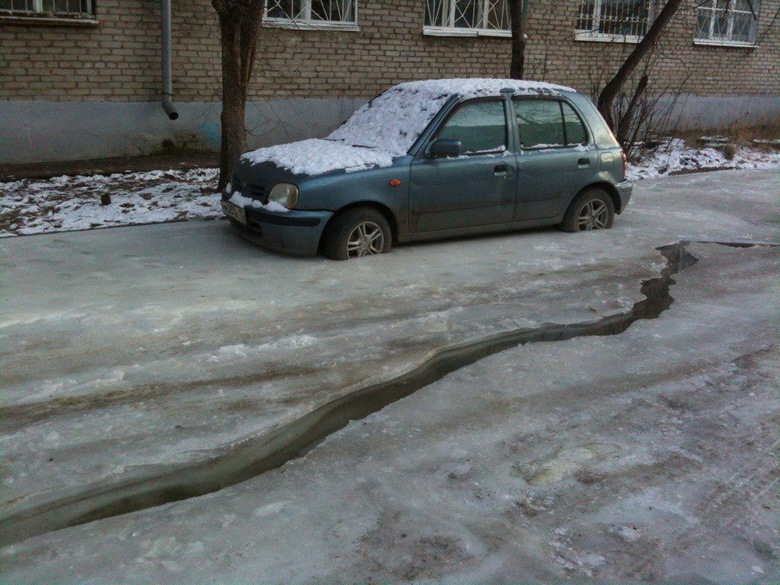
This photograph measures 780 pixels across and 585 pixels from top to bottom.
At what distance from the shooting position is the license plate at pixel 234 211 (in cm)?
717

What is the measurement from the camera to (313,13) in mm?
13141

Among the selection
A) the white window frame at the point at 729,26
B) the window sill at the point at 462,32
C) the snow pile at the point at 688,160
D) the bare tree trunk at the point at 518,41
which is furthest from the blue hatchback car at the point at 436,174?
the white window frame at the point at 729,26

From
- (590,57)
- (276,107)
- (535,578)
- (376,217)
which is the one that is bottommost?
(535,578)

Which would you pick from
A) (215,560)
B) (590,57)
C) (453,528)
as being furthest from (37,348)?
(590,57)

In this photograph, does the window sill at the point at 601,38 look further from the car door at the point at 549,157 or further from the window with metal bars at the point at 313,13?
the car door at the point at 549,157

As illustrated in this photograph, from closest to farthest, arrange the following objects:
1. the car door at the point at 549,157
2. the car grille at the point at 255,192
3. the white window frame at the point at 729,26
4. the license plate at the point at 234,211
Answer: the car grille at the point at 255,192 → the license plate at the point at 234,211 → the car door at the point at 549,157 → the white window frame at the point at 729,26

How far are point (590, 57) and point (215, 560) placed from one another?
1552 cm

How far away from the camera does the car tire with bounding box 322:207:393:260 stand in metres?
7.01

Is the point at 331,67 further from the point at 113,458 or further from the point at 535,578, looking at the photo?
the point at 535,578

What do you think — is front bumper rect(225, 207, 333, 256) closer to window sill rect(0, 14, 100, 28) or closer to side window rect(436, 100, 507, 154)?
side window rect(436, 100, 507, 154)

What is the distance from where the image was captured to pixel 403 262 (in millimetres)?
7156

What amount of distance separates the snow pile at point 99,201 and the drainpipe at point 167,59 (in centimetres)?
159

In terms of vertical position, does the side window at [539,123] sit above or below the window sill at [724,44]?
below

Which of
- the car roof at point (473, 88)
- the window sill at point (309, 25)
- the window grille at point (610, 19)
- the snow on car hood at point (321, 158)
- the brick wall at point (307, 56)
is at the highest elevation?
the window grille at point (610, 19)
